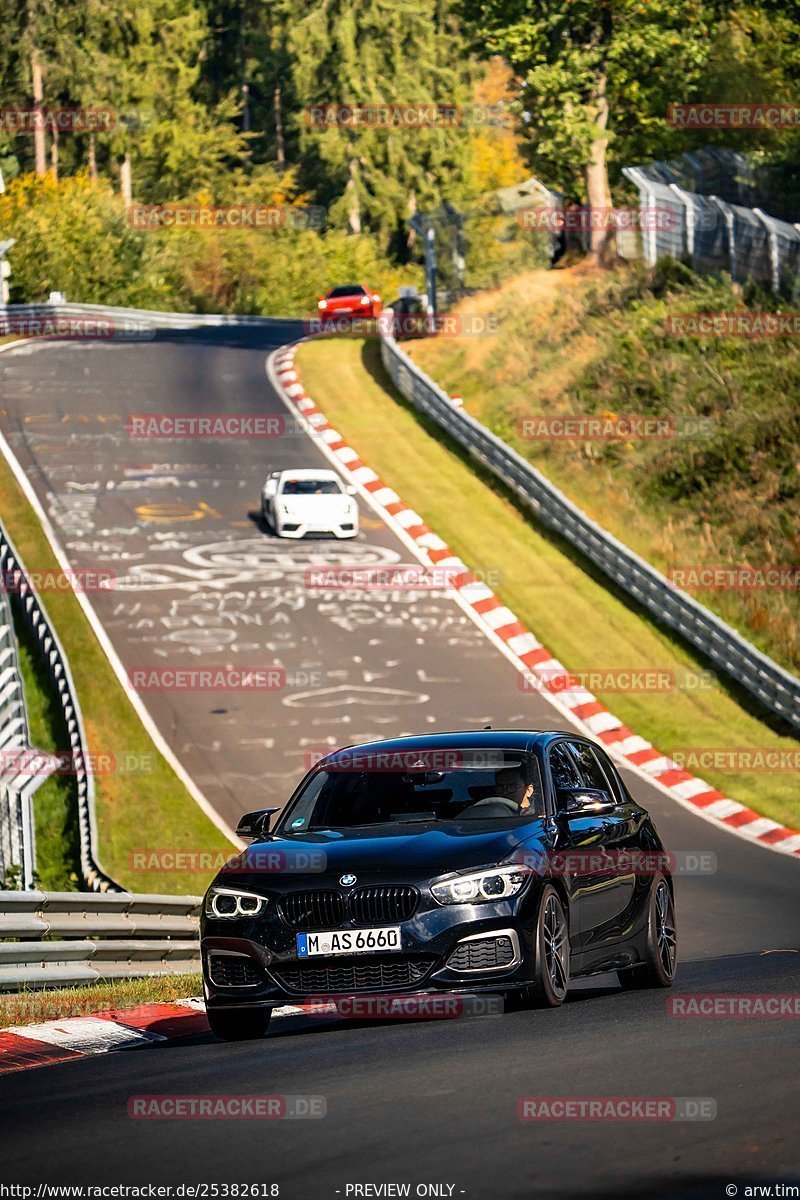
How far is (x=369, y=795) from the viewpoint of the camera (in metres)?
10.1

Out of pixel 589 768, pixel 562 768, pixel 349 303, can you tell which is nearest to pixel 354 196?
pixel 349 303

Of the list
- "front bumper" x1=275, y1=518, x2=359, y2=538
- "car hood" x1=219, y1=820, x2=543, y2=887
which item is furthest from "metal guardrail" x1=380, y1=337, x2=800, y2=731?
"car hood" x1=219, y1=820, x2=543, y2=887

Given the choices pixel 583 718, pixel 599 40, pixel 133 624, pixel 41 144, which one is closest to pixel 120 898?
pixel 583 718

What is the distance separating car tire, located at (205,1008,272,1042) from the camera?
30.8 feet

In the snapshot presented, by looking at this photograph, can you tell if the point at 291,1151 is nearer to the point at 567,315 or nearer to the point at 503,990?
the point at 503,990

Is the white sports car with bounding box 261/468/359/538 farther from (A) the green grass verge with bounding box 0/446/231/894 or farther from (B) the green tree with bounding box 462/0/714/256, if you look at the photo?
(B) the green tree with bounding box 462/0/714/256

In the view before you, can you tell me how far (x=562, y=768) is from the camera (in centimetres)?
1040

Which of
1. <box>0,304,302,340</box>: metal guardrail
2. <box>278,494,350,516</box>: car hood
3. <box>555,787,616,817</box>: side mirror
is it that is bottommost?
<box>0,304,302,340</box>: metal guardrail

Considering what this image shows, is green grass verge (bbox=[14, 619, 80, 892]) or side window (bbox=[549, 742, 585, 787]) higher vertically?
side window (bbox=[549, 742, 585, 787])

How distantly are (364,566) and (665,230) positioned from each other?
18.4 metres

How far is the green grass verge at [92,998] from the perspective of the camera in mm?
10242

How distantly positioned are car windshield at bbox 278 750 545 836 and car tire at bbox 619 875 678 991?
4.22 ft

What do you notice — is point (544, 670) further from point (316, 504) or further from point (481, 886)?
point (481, 886)

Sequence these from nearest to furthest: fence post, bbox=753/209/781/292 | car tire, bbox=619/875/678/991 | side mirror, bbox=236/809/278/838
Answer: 1. side mirror, bbox=236/809/278/838
2. car tire, bbox=619/875/678/991
3. fence post, bbox=753/209/781/292
